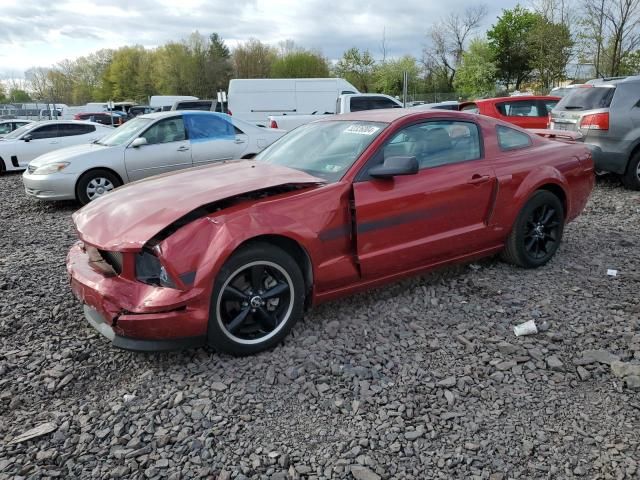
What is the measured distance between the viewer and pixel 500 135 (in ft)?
14.6

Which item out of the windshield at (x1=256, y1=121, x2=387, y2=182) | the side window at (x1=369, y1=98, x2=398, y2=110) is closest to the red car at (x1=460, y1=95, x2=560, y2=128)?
the side window at (x1=369, y1=98, x2=398, y2=110)

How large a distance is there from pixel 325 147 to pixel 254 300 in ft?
4.89

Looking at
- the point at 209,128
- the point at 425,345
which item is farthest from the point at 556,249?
the point at 209,128

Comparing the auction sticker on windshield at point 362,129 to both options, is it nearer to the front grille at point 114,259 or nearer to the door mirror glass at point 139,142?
the front grille at point 114,259

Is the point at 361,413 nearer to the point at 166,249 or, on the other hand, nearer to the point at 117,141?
the point at 166,249

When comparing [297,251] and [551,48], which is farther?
[551,48]

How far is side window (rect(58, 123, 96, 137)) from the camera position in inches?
505

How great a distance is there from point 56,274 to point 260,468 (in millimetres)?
3339

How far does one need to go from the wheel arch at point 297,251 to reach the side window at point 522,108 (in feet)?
33.1

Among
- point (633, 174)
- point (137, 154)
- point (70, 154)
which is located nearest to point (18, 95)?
point (70, 154)

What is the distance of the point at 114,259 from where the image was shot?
3170 millimetres

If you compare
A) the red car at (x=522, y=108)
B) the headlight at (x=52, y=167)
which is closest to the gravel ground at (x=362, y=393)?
the headlight at (x=52, y=167)

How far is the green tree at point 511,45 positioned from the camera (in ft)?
163

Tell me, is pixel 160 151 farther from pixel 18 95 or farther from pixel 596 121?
pixel 18 95
